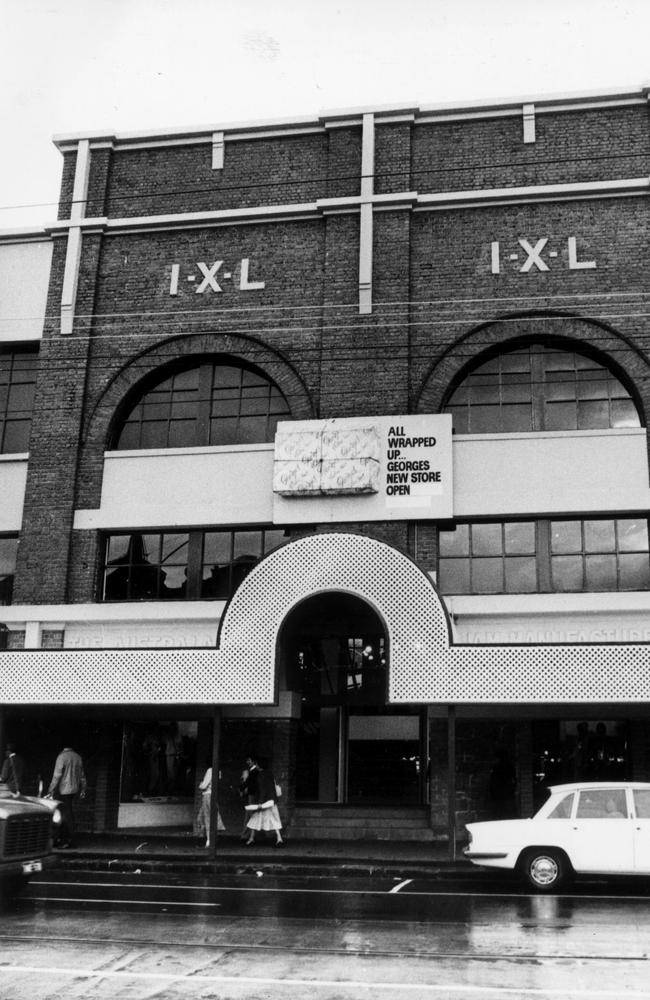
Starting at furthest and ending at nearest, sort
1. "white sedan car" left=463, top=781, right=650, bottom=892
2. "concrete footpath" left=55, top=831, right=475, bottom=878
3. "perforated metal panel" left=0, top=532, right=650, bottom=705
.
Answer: "perforated metal panel" left=0, top=532, right=650, bottom=705, "concrete footpath" left=55, top=831, right=475, bottom=878, "white sedan car" left=463, top=781, right=650, bottom=892

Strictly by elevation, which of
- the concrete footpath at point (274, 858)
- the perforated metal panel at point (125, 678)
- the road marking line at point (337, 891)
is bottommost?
the road marking line at point (337, 891)

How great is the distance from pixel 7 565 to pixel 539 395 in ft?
37.9

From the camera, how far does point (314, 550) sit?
17.8m

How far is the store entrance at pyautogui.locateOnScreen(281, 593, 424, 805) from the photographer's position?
65.1 ft

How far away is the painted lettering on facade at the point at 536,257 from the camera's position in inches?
809

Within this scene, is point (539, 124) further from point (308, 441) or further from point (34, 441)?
point (34, 441)

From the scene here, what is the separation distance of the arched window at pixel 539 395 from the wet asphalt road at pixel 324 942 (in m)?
9.18

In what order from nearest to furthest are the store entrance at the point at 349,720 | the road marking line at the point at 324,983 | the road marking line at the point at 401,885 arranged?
1. the road marking line at the point at 324,983
2. the road marking line at the point at 401,885
3. the store entrance at the point at 349,720

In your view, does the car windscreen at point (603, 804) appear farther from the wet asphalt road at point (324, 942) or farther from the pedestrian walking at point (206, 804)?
the pedestrian walking at point (206, 804)

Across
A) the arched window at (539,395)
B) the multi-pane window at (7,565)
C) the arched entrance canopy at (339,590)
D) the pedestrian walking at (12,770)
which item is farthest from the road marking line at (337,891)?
the arched window at (539,395)

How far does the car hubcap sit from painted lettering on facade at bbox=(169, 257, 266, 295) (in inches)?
513

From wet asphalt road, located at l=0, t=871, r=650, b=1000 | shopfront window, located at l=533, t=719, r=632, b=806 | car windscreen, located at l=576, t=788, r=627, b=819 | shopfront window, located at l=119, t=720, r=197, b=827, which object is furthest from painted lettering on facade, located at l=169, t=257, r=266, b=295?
car windscreen, located at l=576, t=788, r=627, b=819

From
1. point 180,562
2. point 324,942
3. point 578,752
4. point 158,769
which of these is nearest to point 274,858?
point 158,769

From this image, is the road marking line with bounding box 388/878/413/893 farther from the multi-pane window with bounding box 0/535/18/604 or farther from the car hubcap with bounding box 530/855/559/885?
the multi-pane window with bounding box 0/535/18/604
